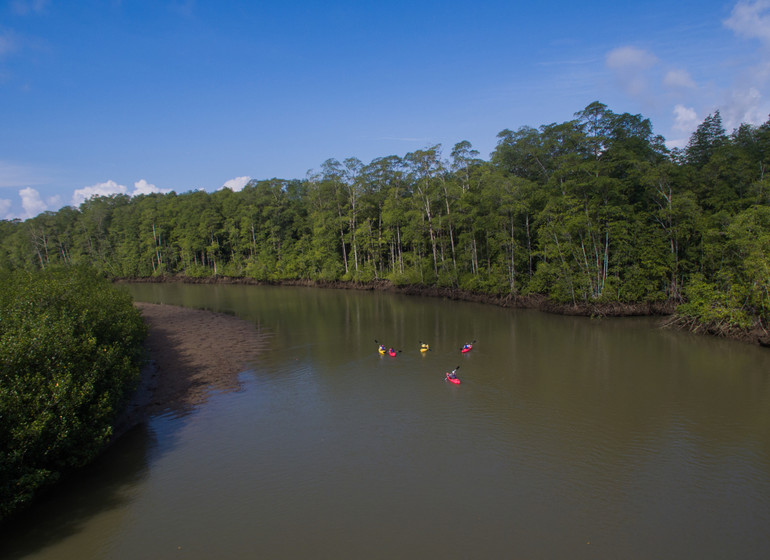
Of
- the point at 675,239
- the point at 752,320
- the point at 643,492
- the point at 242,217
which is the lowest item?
the point at 643,492

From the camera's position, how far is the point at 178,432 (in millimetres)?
13500

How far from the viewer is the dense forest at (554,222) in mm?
24719

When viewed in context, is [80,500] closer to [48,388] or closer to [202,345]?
[48,388]

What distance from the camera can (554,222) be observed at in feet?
101

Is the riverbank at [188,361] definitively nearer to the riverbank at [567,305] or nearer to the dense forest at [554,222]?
the riverbank at [567,305]

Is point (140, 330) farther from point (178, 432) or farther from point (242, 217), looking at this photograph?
point (242, 217)

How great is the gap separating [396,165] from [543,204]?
18.6 metres

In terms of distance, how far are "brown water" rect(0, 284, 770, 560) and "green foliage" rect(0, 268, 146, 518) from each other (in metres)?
1.27

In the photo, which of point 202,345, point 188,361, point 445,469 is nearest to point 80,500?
point 445,469

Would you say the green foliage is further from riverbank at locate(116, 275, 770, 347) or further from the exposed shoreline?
riverbank at locate(116, 275, 770, 347)

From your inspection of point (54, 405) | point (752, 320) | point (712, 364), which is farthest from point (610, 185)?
point (54, 405)

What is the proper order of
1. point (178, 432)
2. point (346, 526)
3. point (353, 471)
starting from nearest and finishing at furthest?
point (346, 526)
point (353, 471)
point (178, 432)

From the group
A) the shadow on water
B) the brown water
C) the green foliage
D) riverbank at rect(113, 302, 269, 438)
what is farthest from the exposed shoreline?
the green foliage

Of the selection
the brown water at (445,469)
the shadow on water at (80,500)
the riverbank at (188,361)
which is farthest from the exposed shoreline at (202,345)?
the shadow on water at (80,500)
